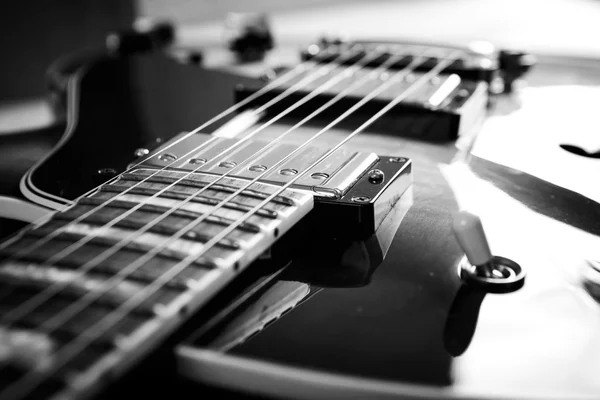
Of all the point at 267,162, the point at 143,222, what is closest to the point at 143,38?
the point at 267,162

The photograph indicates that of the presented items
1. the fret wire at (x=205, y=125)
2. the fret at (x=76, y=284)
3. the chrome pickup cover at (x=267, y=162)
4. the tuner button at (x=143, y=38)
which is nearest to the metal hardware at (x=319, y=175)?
the chrome pickup cover at (x=267, y=162)

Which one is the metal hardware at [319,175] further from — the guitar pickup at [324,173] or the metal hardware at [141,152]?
the metal hardware at [141,152]

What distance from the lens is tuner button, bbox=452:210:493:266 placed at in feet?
1.57

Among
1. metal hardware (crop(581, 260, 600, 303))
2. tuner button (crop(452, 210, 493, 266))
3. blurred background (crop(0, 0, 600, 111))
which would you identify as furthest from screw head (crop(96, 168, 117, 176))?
blurred background (crop(0, 0, 600, 111))

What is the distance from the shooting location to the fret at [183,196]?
52 cm

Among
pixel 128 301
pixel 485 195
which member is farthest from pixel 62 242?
pixel 485 195

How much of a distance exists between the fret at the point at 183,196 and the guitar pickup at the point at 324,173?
5 cm

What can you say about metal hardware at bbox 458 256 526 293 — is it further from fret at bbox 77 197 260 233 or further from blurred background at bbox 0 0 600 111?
blurred background at bbox 0 0 600 111

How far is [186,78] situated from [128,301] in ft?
2.45

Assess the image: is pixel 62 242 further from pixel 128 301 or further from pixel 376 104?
pixel 376 104

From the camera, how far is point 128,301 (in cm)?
40

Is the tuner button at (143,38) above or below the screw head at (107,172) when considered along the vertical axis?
above

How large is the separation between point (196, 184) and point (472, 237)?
0.25 metres

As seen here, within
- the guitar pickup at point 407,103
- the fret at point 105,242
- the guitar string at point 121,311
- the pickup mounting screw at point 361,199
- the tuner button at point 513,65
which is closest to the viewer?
the guitar string at point 121,311
